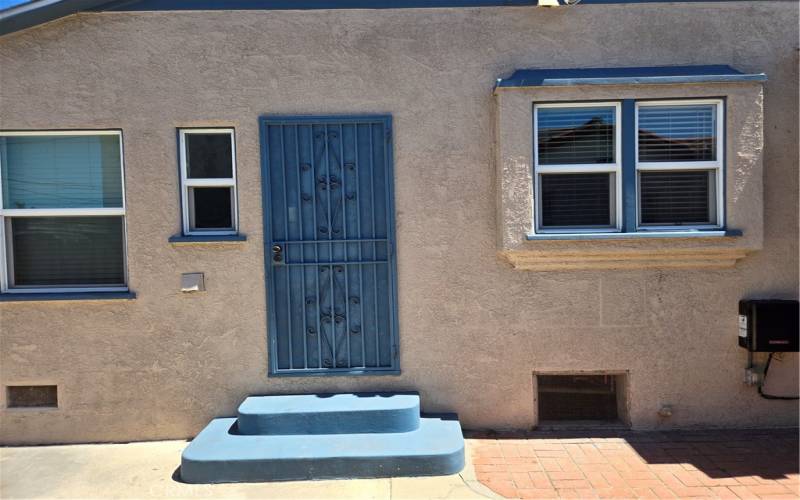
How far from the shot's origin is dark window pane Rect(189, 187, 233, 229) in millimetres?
4438

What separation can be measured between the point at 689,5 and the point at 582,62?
1.07 m

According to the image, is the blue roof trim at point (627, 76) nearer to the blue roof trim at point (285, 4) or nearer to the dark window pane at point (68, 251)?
the blue roof trim at point (285, 4)

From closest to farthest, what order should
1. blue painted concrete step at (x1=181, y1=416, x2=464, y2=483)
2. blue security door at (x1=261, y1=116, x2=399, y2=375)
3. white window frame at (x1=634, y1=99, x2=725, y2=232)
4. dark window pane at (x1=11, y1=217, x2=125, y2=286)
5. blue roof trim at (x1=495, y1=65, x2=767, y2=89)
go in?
1. blue painted concrete step at (x1=181, y1=416, x2=464, y2=483)
2. blue roof trim at (x1=495, y1=65, x2=767, y2=89)
3. white window frame at (x1=634, y1=99, x2=725, y2=232)
4. blue security door at (x1=261, y1=116, x2=399, y2=375)
5. dark window pane at (x1=11, y1=217, x2=125, y2=286)

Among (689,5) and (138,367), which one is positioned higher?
(689,5)

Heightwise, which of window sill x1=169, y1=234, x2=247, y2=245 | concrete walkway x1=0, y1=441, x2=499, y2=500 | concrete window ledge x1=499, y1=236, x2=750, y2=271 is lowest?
concrete walkway x1=0, y1=441, x2=499, y2=500

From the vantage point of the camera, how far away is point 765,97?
14.3 ft

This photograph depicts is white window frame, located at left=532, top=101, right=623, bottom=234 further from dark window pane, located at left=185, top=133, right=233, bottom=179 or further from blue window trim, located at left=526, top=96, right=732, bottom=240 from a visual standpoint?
dark window pane, located at left=185, top=133, right=233, bottom=179

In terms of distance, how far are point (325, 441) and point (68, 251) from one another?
2.94 m

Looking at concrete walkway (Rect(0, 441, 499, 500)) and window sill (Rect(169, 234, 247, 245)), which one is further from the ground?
window sill (Rect(169, 234, 247, 245))

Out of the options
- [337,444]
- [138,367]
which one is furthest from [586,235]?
[138,367]

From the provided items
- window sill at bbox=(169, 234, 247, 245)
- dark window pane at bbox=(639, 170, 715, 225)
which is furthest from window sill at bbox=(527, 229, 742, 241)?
window sill at bbox=(169, 234, 247, 245)

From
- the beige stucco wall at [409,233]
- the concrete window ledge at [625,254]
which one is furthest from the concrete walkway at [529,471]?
the concrete window ledge at [625,254]

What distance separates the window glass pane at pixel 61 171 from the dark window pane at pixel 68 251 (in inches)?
6.5

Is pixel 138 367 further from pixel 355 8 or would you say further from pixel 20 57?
pixel 355 8
